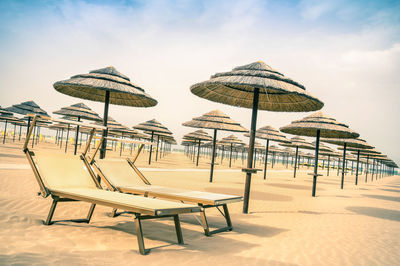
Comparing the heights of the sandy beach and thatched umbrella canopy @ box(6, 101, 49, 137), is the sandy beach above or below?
below

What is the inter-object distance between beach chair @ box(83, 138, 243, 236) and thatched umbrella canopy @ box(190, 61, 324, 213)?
1421 mm

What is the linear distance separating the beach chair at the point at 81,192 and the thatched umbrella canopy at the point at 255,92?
2325 mm

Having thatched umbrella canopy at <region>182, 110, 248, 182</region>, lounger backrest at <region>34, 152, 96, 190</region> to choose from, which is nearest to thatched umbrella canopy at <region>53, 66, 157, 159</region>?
lounger backrest at <region>34, 152, 96, 190</region>

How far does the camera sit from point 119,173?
4883mm

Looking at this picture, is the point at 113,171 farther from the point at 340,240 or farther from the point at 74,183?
the point at 340,240

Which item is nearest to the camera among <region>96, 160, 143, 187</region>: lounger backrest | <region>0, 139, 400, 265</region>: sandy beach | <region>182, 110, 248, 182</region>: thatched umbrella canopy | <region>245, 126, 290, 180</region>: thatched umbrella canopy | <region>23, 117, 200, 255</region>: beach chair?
<region>0, 139, 400, 265</region>: sandy beach

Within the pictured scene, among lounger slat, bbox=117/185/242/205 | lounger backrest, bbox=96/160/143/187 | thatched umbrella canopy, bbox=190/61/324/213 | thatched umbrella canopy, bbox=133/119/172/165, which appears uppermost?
thatched umbrella canopy, bbox=190/61/324/213

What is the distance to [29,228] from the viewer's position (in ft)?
10.8

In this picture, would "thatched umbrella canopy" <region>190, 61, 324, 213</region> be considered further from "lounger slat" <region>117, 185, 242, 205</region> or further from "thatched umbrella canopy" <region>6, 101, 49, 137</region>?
"thatched umbrella canopy" <region>6, 101, 49, 137</region>

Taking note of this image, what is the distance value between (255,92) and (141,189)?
288cm

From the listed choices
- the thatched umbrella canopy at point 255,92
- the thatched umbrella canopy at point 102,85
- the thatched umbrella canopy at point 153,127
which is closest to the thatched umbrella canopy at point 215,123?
the thatched umbrella canopy at point 255,92

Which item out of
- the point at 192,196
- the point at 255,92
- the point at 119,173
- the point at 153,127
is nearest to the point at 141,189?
the point at 119,173

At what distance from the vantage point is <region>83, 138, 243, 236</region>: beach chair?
3.83 meters

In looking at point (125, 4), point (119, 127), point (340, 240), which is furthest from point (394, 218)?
point (119, 127)
